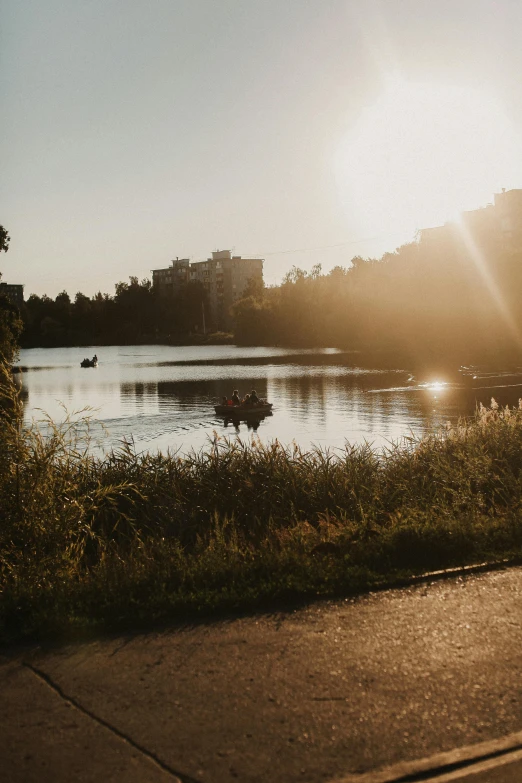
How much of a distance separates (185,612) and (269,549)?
2121mm

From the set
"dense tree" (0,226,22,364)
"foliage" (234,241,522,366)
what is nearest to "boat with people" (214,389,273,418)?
"dense tree" (0,226,22,364)

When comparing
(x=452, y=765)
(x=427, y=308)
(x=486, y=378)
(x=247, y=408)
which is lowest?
(x=247, y=408)

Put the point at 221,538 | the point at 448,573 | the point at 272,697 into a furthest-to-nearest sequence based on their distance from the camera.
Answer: the point at 221,538 < the point at 448,573 < the point at 272,697

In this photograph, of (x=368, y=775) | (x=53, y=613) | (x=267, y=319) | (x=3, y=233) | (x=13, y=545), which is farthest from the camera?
(x=267, y=319)

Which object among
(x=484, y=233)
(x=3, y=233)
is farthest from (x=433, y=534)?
(x=484, y=233)

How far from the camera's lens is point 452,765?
4172 millimetres

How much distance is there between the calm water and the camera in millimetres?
40344

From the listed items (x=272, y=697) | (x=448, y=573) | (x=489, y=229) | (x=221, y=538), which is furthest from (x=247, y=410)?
(x=489, y=229)

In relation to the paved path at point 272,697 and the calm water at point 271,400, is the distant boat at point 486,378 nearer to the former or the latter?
the calm water at point 271,400

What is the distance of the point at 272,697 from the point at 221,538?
4.07 m

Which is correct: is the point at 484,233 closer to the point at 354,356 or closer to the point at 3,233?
the point at 354,356

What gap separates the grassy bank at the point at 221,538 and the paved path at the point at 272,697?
1.73 feet

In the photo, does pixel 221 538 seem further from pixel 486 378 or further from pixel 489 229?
pixel 489 229

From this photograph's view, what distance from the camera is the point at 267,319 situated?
6644 inches
